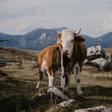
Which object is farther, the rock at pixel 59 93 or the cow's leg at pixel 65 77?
the cow's leg at pixel 65 77

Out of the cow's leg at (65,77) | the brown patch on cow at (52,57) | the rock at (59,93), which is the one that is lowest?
the rock at (59,93)

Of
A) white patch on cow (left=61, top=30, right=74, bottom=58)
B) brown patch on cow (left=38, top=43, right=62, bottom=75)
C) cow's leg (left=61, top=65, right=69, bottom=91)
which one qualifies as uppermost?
white patch on cow (left=61, top=30, right=74, bottom=58)

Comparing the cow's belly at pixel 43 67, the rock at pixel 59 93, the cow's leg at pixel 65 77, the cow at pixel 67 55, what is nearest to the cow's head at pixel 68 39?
the cow at pixel 67 55

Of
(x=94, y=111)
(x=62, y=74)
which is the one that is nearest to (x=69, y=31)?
(x=62, y=74)

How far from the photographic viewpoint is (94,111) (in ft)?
56.1

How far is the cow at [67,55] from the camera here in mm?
24500

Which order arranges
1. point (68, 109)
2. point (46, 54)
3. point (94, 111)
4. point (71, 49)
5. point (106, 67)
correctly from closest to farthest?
1. point (94, 111)
2. point (68, 109)
3. point (71, 49)
4. point (46, 54)
5. point (106, 67)

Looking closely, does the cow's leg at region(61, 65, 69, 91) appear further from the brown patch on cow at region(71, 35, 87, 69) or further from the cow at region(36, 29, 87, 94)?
the brown patch on cow at region(71, 35, 87, 69)

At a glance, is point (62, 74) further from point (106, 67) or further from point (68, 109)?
point (106, 67)

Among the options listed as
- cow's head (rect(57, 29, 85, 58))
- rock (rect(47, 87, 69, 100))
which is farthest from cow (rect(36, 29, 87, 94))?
rock (rect(47, 87, 69, 100))

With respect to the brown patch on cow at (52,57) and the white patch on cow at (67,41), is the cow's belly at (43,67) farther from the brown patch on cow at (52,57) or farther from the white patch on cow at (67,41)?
the white patch on cow at (67,41)

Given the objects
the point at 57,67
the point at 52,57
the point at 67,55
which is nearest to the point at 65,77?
the point at 57,67

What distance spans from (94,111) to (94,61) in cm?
4081

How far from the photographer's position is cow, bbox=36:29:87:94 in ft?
80.4
